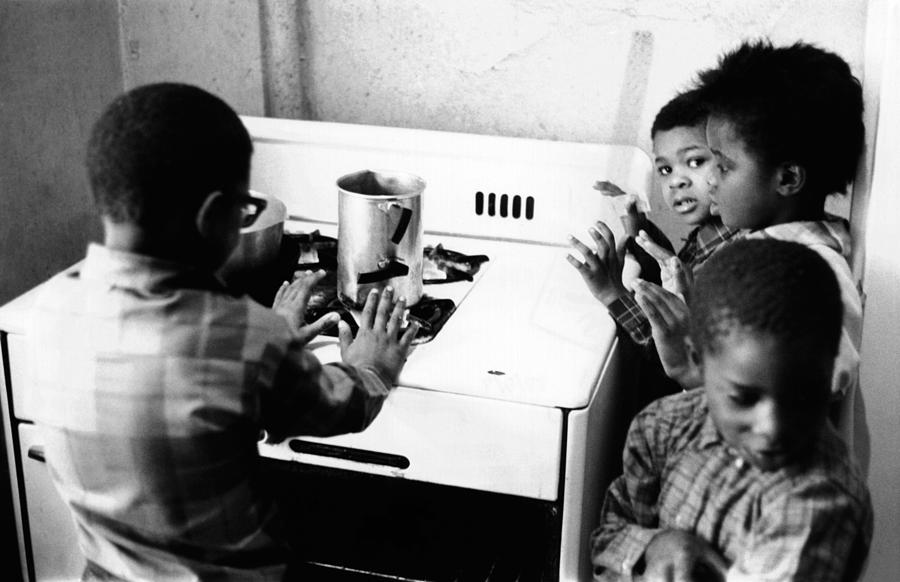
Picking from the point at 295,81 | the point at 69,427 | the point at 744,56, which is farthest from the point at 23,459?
the point at 744,56

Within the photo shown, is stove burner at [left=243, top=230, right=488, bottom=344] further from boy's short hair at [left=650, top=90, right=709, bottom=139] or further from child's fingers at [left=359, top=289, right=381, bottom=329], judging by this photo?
boy's short hair at [left=650, top=90, right=709, bottom=139]

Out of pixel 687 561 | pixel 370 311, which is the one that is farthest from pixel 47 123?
pixel 687 561

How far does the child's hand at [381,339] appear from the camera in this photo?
127cm

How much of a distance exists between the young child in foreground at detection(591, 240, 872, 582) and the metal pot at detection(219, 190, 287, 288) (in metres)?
0.69

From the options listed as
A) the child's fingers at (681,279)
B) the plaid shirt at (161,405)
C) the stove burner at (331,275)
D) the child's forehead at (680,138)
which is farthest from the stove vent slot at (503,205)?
the plaid shirt at (161,405)

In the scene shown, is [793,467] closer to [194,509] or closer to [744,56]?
[194,509]

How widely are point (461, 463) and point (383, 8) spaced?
0.91 meters

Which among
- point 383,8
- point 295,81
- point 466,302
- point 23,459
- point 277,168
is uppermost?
point 383,8

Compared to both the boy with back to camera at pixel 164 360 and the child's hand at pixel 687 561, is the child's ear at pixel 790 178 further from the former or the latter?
the boy with back to camera at pixel 164 360

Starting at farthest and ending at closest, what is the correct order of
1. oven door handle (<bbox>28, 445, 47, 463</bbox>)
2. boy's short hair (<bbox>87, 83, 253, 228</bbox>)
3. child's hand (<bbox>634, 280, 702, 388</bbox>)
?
oven door handle (<bbox>28, 445, 47, 463</bbox>) → child's hand (<bbox>634, 280, 702, 388</bbox>) → boy's short hair (<bbox>87, 83, 253, 228</bbox>)

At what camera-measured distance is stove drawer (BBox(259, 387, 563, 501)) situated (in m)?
1.27

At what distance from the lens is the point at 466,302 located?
1543 millimetres

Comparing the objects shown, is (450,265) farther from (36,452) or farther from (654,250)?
(36,452)

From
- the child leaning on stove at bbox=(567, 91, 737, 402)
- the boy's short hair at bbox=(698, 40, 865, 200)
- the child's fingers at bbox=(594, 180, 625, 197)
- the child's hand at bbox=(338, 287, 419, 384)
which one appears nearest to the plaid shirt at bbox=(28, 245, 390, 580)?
the child's hand at bbox=(338, 287, 419, 384)
